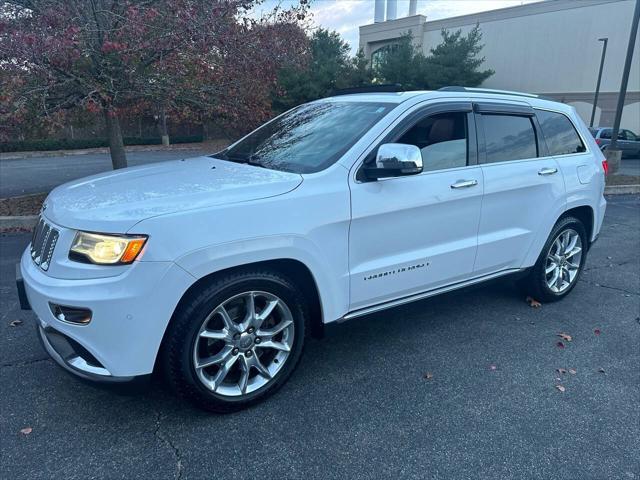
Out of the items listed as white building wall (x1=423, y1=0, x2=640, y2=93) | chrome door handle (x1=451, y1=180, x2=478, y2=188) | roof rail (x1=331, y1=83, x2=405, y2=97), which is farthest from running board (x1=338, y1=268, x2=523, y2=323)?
white building wall (x1=423, y1=0, x2=640, y2=93)

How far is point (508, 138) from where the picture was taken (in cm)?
398

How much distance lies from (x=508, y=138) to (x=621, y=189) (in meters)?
10.5

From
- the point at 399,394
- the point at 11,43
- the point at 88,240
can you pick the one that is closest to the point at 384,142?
the point at 399,394

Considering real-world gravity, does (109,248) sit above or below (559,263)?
above

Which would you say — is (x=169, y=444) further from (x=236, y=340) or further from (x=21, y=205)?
(x=21, y=205)

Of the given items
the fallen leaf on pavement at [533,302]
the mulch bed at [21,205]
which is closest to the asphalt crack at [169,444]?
the fallen leaf on pavement at [533,302]

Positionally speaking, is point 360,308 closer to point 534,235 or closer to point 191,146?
point 534,235

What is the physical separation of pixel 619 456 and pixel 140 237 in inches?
109

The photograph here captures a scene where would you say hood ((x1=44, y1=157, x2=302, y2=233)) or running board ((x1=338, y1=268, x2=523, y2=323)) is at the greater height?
hood ((x1=44, y1=157, x2=302, y2=233))

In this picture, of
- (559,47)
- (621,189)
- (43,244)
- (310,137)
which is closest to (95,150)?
(621,189)

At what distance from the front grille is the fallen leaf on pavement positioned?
406 centimetres

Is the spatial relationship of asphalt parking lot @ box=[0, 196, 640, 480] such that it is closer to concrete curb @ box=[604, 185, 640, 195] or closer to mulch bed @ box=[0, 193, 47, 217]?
mulch bed @ box=[0, 193, 47, 217]

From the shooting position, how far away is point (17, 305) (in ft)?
14.1

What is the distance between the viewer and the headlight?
232cm
